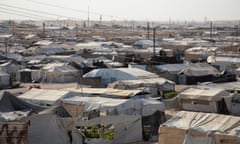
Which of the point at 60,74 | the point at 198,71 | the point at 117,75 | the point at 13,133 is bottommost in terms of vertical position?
the point at 60,74

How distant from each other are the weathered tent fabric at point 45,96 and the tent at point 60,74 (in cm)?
987

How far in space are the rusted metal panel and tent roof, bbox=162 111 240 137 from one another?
358 cm

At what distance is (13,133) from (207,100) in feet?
33.8

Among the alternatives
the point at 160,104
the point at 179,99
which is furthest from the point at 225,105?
the point at 160,104

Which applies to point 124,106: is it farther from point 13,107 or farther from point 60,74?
point 60,74

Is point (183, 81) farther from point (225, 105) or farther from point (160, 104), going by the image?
point (160, 104)

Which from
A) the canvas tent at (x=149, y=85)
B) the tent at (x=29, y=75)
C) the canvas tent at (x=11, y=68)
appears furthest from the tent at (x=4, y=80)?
the canvas tent at (x=149, y=85)

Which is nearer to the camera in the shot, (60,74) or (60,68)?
(60,74)

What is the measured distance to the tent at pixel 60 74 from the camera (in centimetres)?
2875

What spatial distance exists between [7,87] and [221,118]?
17.4 metres

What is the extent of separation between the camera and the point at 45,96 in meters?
18.0

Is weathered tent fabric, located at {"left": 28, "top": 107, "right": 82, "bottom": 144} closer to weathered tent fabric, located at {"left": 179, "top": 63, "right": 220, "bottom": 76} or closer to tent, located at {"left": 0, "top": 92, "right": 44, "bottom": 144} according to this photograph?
tent, located at {"left": 0, "top": 92, "right": 44, "bottom": 144}

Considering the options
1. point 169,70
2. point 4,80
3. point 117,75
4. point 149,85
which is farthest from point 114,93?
point 169,70

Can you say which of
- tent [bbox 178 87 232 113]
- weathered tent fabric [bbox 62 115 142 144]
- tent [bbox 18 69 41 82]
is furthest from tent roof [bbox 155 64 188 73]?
weathered tent fabric [bbox 62 115 142 144]
